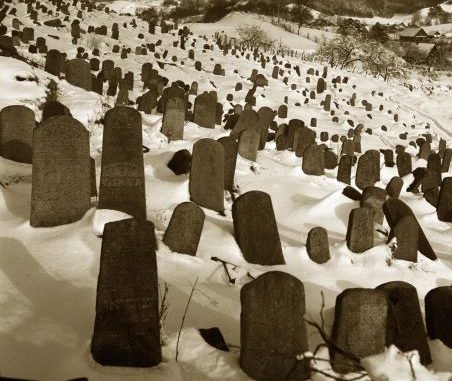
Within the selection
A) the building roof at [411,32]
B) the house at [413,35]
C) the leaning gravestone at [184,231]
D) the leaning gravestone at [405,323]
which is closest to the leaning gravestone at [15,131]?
the leaning gravestone at [184,231]

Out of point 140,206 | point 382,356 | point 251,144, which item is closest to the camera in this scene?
point 382,356

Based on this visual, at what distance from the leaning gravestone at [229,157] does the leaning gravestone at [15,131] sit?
→ 10.0 ft

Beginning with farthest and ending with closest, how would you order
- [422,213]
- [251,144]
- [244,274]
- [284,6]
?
[284,6] → [251,144] → [422,213] → [244,274]

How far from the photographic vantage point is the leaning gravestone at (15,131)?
22.0 ft

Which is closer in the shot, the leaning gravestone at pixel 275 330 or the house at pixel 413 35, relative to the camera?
the leaning gravestone at pixel 275 330

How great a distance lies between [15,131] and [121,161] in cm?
265

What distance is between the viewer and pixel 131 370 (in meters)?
2.78

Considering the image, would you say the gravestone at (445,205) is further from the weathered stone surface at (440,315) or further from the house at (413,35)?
the house at (413,35)

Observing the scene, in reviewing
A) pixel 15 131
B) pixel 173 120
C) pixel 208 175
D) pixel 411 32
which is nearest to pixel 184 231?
pixel 208 175

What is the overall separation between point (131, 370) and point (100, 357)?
0.22 metres

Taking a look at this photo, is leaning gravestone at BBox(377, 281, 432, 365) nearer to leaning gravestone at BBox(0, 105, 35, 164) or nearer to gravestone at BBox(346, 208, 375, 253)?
gravestone at BBox(346, 208, 375, 253)

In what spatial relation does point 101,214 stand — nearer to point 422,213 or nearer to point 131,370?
point 131,370

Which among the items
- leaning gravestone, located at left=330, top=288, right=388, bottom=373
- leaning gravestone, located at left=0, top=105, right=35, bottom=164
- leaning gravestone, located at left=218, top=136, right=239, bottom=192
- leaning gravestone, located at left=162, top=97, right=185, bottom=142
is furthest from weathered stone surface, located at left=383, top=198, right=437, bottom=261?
leaning gravestone, located at left=0, top=105, right=35, bottom=164

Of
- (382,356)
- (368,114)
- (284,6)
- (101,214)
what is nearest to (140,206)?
(101,214)
